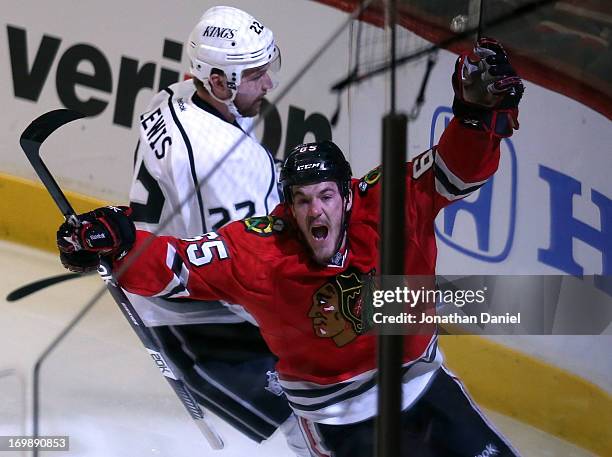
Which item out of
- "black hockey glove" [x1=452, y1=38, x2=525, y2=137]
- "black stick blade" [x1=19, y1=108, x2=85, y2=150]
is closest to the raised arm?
"black hockey glove" [x1=452, y1=38, x2=525, y2=137]

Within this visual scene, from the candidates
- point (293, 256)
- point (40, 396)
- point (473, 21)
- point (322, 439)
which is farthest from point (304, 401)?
point (473, 21)

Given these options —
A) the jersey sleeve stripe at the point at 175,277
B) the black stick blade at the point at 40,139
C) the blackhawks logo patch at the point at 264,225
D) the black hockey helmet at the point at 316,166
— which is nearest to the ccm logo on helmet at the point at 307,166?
the black hockey helmet at the point at 316,166

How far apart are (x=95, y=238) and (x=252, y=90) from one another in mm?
363

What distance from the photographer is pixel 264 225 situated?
1326mm

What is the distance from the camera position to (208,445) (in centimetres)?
131

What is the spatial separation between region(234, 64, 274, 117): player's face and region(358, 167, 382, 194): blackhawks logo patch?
0.55 ft

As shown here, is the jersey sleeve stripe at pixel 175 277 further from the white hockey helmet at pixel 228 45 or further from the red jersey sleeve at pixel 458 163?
the white hockey helmet at pixel 228 45

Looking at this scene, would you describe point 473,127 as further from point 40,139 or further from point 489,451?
point 40,139

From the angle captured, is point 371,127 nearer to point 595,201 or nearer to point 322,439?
point 595,201

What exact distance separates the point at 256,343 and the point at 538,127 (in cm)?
44

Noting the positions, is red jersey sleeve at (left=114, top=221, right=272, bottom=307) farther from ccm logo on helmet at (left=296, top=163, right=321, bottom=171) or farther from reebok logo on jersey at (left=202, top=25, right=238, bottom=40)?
reebok logo on jersey at (left=202, top=25, right=238, bottom=40)

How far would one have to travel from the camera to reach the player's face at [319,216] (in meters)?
1.25

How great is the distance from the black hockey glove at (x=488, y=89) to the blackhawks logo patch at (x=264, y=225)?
11.9 inches

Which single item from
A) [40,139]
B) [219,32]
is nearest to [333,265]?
[40,139]
